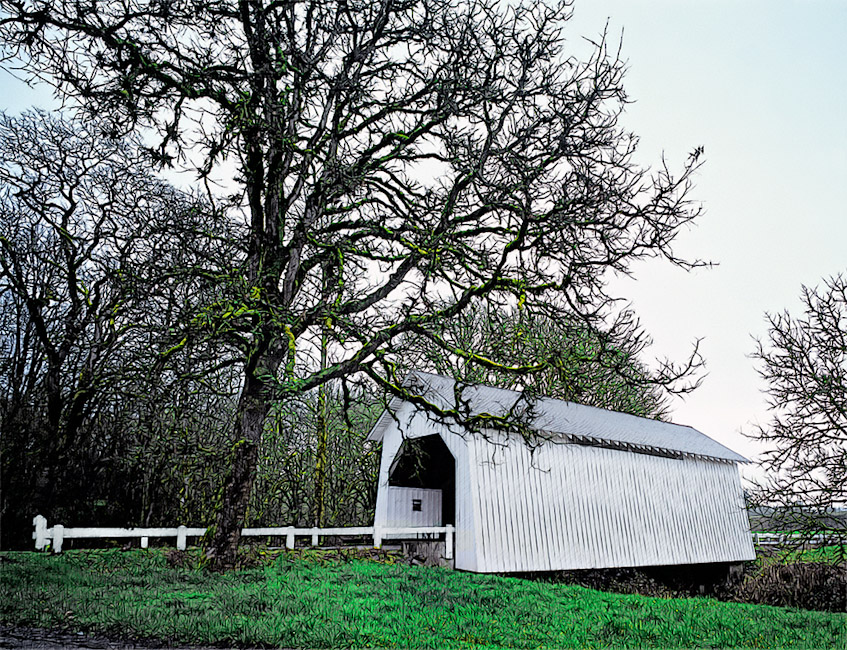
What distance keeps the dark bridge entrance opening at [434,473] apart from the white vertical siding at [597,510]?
106 inches

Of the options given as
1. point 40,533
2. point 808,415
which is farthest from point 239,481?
point 808,415

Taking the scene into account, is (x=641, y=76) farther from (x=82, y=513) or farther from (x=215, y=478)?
(x=82, y=513)

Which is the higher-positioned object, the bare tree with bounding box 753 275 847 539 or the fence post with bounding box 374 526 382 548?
the bare tree with bounding box 753 275 847 539

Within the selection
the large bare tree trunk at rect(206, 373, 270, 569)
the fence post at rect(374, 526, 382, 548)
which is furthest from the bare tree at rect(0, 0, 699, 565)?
the fence post at rect(374, 526, 382, 548)

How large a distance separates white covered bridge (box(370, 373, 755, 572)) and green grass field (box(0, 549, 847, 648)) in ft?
6.45

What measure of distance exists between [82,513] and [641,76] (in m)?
13.6

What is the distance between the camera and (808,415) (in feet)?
29.6

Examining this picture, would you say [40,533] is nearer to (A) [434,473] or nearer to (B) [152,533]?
(B) [152,533]

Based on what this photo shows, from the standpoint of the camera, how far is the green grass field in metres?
5.59

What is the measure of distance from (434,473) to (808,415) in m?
9.62

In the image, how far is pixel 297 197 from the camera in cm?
985

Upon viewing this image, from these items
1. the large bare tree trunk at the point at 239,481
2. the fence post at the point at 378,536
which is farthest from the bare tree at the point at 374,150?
the fence post at the point at 378,536

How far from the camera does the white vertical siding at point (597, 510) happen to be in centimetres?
1223

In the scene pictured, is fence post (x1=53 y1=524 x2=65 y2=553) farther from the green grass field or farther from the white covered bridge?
the white covered bridge
